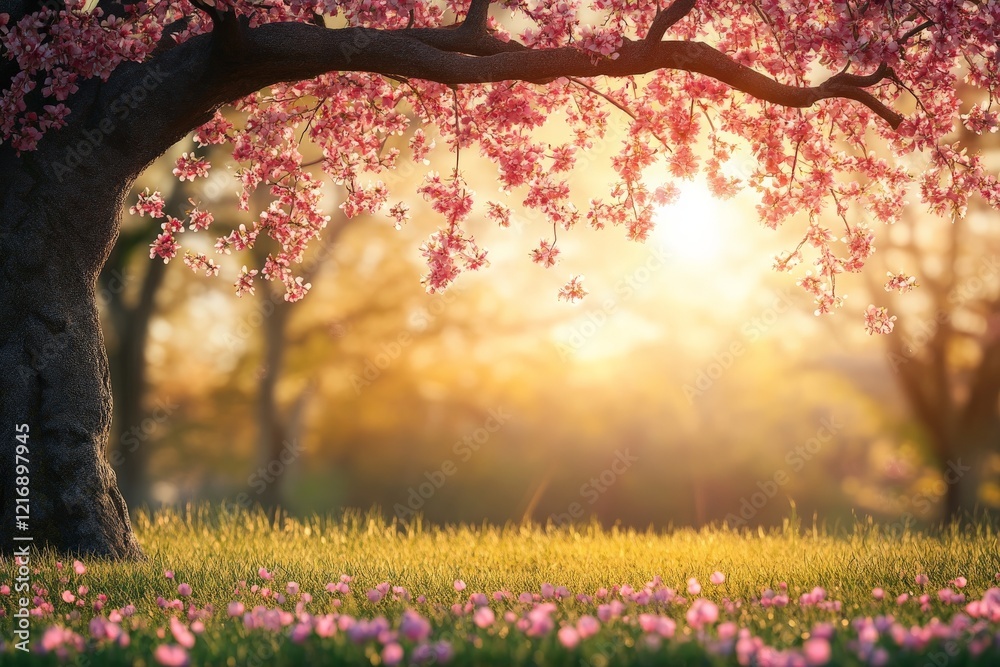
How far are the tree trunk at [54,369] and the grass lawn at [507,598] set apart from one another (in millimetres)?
504

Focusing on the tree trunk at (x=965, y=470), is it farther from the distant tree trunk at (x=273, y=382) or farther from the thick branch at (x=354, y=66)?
the distant tree trunk at (x=273, y=382)

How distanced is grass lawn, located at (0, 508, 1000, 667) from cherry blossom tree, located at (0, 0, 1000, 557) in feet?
6.69

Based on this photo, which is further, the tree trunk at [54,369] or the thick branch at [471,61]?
the tree trunk at [54,369]

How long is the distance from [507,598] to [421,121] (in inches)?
244

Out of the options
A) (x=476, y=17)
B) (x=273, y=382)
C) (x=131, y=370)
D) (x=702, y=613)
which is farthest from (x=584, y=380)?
(x=702, y=613)

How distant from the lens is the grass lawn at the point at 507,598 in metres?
4.20

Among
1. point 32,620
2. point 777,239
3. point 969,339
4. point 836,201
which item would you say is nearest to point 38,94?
point 32,620

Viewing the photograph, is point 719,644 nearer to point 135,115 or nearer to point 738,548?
point 738,548

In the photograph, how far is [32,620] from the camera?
20.1 feet

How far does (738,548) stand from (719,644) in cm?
614

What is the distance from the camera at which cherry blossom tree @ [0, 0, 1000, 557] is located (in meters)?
8.06

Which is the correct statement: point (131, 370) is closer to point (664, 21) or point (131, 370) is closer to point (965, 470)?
point (664, 21)

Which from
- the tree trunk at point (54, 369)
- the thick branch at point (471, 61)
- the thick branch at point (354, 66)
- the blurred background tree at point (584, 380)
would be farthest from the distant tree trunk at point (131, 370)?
the thick branch at point (471, 61)

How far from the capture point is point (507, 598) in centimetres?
636
